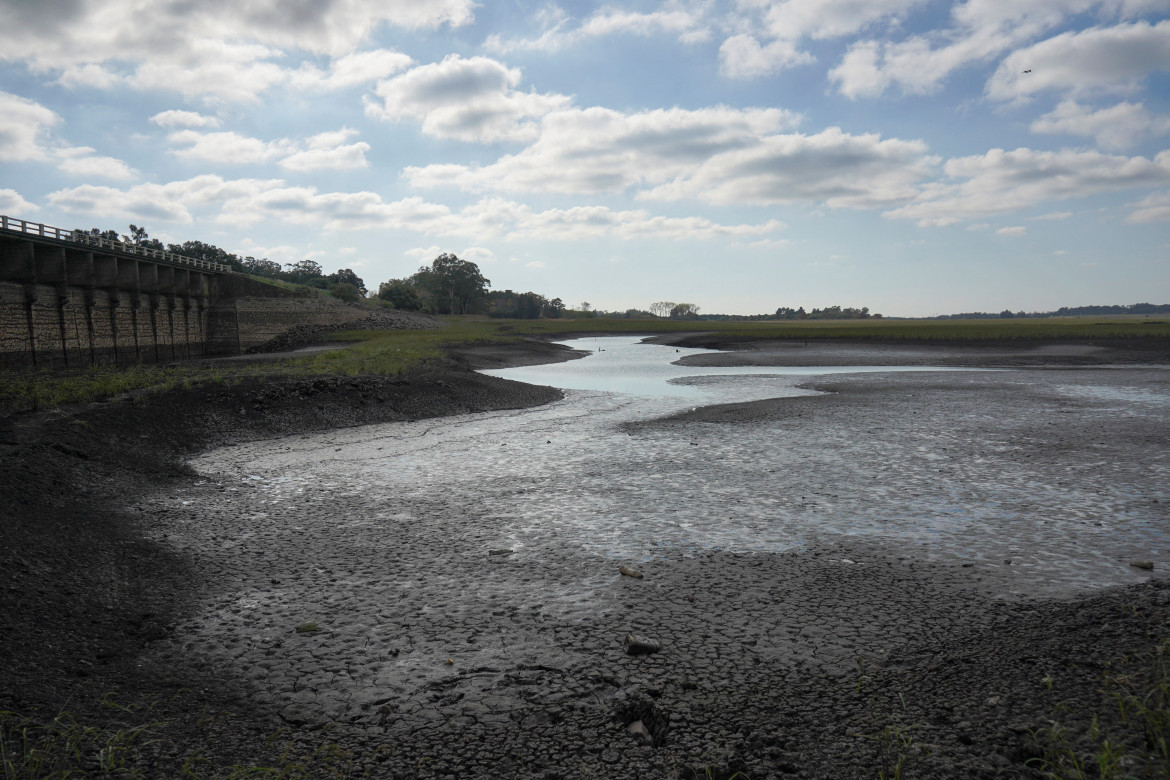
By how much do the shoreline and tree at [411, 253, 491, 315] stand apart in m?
147

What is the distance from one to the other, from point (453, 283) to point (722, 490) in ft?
A: 481

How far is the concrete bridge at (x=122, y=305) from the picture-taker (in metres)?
39.4

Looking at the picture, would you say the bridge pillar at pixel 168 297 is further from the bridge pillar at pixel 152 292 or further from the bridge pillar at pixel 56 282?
the bridge pillar at pixel 56 282

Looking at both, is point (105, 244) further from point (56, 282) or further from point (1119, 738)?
point (1119, 738)

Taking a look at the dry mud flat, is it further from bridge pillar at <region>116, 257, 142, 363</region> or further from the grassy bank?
bridge pillar at <region>116, 257, 142, 363</region>

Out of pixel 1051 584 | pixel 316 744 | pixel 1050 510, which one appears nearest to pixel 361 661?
pixel 316 744

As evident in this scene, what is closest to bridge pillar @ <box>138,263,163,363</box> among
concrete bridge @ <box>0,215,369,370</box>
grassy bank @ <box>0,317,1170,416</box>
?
concrete bridge @ <box>0,215,369,370</box>

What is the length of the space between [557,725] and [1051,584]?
20.2 ft

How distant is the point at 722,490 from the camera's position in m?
12.5

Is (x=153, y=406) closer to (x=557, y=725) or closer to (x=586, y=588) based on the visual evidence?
(x=586, y=588)

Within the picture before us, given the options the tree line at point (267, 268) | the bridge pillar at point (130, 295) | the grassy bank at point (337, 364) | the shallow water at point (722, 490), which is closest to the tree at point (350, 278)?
the tree line at point (267, 268)

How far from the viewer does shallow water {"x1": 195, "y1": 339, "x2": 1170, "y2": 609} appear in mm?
9211

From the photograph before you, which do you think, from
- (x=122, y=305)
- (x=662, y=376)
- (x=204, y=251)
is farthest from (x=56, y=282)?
(x=204, y=251)

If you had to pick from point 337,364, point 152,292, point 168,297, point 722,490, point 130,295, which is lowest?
point 722,490
